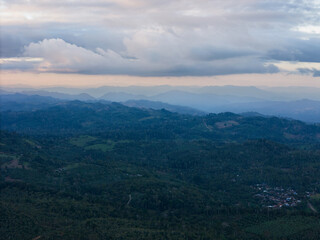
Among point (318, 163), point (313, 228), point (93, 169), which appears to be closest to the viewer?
point (313, 228)

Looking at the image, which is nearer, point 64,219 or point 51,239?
point 51,239

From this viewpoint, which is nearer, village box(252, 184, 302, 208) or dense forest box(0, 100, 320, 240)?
dense forest box(0, 100, 320, 240)

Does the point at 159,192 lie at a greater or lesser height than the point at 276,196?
greater

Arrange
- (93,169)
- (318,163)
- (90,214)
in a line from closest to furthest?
1. (90,214)
2. (93,169)
3. (318,163)

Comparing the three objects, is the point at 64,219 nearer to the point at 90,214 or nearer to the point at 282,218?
the point at 90,214

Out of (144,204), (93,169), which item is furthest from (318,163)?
(93,169)

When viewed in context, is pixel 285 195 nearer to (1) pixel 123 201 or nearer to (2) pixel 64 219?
(1) pixel 123 201

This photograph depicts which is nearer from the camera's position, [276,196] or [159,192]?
[159,192]

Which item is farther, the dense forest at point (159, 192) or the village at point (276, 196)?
the village at point (276, 196)
